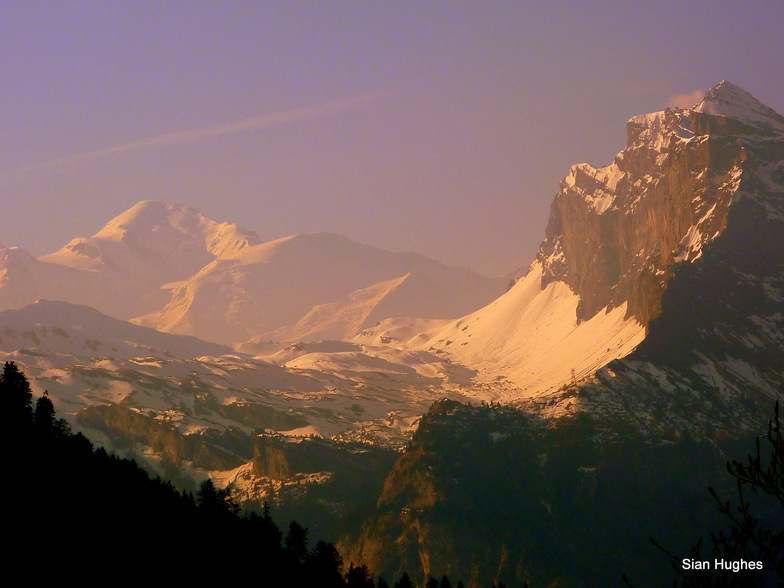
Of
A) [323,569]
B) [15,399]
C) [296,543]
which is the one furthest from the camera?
[296,543]

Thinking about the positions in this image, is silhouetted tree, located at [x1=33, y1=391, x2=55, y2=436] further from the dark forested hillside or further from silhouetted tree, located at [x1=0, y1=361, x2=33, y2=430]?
silhouetted tree, located at [x1=0, y1=361, x2=33, y2=430]

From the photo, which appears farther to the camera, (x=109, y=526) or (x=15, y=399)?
(x=15, y=399)

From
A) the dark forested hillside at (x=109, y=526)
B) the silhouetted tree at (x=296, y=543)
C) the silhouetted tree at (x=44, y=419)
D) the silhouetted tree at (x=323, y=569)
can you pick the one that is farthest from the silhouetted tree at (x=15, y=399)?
the silhouetted tree at (x=323, y=569)

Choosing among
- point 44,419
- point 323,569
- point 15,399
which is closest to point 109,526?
point 15,399

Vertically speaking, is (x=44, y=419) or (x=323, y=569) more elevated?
(x=44, y=419)

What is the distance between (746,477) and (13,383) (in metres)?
138

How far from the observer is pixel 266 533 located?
180750 mm

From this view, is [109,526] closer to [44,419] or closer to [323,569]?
[44,419]

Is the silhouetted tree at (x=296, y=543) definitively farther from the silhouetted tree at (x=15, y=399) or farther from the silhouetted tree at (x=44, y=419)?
the silhouetted tree at (x=15, y=399)

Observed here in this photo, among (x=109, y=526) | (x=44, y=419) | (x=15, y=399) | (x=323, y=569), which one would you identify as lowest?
(x=323, y=569)

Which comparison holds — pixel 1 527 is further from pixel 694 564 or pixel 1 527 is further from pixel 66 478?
pixel 694 564

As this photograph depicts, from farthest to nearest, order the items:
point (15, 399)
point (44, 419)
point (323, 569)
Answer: point (323, 569), point (44, 419), point (15, 399)

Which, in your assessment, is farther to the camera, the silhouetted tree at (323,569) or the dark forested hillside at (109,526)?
the silhouetted tree at (323,569)

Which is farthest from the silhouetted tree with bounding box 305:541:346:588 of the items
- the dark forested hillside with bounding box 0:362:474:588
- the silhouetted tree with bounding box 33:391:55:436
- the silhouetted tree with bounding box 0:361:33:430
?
the silhouetted tree with bounding box 0:361:33:430
